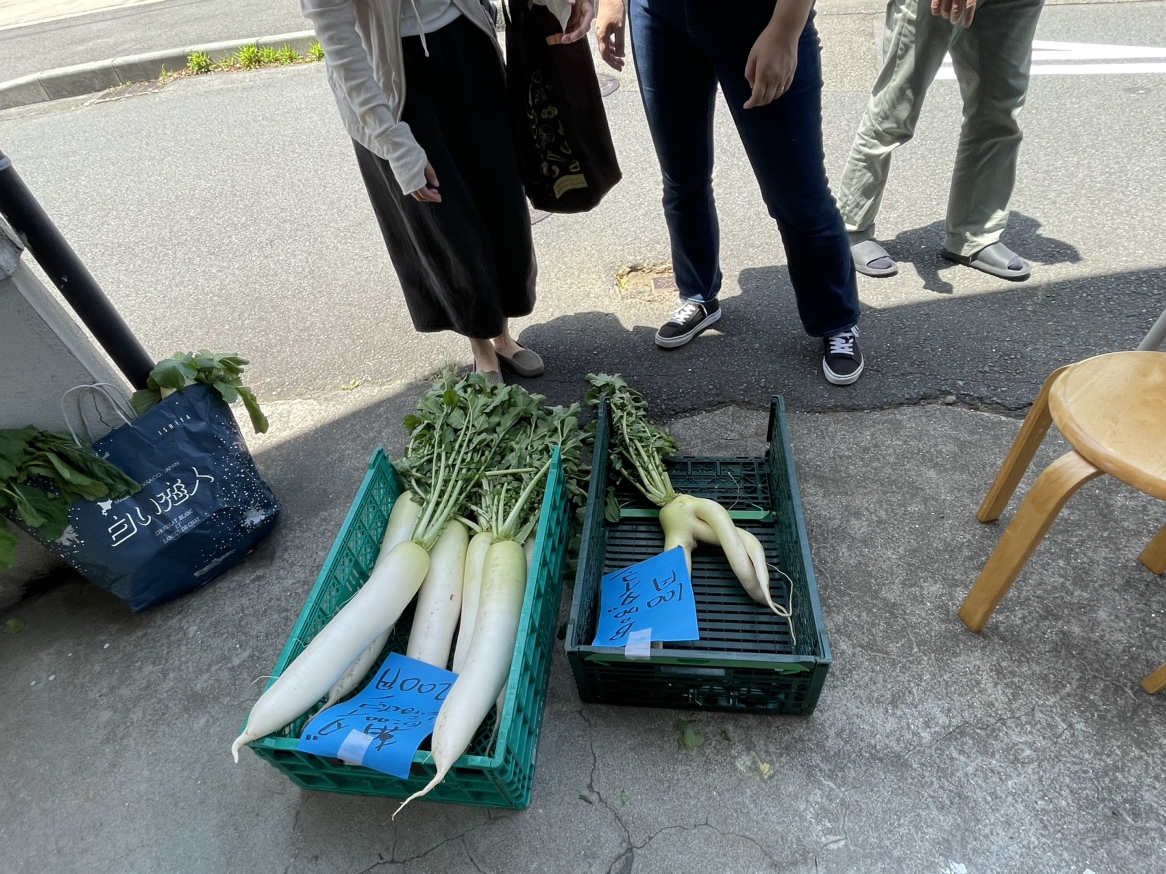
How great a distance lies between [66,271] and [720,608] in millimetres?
2430

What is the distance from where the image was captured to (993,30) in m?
2.71

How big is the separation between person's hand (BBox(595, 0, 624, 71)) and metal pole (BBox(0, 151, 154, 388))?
6.50 ft

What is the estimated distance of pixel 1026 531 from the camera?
1645 mm

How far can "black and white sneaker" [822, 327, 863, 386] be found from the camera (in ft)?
9.17

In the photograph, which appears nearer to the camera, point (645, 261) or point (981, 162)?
point (981, 162)

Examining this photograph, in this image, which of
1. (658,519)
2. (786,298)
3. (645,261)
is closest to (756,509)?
(658,519)

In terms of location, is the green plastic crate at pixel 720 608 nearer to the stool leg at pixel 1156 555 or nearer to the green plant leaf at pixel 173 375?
the stool leg at pixel 1156 555

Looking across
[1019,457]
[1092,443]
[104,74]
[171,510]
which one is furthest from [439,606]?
[104,74]

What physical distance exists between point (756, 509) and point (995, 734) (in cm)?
89

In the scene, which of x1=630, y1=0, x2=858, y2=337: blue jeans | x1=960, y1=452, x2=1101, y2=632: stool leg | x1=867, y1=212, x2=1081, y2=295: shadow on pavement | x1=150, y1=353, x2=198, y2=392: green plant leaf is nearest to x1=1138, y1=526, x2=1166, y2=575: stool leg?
x1=960, y1=452, x2=1101, y2=632: stool leg

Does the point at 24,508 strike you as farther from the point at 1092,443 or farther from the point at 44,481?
the point at 1092,443

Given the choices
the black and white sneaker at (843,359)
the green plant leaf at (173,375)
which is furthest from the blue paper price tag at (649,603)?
the green plant leaf at (173,375)

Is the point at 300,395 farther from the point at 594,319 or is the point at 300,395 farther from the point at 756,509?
the point at 756,509

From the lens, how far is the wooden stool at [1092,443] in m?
1.48
